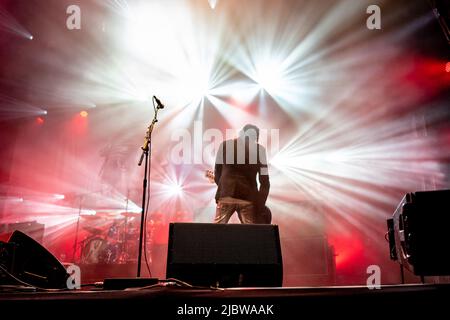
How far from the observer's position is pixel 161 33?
6422 millimetres

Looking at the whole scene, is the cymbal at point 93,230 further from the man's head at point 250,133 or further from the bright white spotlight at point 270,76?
the bright white spotlight at point 270,76

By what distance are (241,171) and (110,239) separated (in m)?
3.57

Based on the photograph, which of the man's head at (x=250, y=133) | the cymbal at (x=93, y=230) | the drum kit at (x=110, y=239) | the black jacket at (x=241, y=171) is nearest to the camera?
the black jacket at (x=241, y=171)

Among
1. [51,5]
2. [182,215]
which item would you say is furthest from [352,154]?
[51,5]

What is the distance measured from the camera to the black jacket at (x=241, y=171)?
11.0 ft

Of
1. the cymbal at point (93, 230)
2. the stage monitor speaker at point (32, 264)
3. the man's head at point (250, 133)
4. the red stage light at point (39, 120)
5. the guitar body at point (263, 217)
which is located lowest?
the stage monitor speaker at point (32, 264)

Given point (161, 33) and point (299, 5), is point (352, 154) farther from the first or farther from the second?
point (161, 33)

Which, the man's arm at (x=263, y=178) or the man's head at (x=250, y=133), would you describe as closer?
the man's arm at (x=263, y=178)

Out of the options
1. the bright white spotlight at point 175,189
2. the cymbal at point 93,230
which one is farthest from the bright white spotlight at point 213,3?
the cymbal at point 93,230

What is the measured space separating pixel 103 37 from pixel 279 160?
4.59 m

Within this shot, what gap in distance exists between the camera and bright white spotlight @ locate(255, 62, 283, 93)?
709 centimetres

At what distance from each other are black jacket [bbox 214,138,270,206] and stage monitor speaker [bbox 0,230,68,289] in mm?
1754
